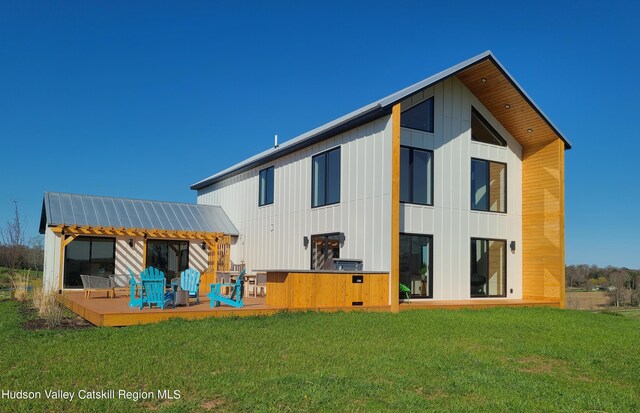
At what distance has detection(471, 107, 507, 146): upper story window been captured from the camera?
15492 mm

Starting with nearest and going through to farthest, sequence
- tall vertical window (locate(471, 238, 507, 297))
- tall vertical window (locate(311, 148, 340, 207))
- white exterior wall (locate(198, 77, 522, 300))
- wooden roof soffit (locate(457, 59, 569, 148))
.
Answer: white exterior wall (locate(198, 77, 522, 300)) < wooden roof soffit (locate(457, 59, 569, 148)) < tall vertical window (locate(311, 148, 340, 207)) < tall vertical window (locate(471, 238, 507, 297))

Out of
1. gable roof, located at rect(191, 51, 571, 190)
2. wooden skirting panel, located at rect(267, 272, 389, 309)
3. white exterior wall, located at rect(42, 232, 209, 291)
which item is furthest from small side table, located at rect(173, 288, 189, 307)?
white exterior wall, located at rect(42, 232, 209, 291)

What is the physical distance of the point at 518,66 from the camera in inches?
672

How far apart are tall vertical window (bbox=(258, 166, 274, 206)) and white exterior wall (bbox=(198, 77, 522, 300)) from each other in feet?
1.65

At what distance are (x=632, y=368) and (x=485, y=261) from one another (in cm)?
883

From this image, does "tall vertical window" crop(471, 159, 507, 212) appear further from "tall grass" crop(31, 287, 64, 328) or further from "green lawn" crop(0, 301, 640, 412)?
"tall grass" crop(31, 287, 64, 328)

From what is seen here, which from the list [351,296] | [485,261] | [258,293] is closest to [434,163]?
[485,261]

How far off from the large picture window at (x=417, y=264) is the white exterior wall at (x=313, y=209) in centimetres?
103

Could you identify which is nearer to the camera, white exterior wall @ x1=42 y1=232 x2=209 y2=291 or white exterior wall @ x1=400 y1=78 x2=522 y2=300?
white exterior wall @ x1=400 y1=78 x2=522 y2=300

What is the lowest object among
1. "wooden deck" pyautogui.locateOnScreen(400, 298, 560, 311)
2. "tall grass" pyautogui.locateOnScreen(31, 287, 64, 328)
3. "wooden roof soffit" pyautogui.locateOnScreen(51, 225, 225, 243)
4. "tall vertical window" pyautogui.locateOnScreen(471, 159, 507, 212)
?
"wooden deck" pyautogui.locateOnScreen(400, 298, 560, 311)

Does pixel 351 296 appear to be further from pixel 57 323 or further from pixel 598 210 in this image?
pixel 598 210

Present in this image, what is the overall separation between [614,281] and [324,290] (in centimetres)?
4869

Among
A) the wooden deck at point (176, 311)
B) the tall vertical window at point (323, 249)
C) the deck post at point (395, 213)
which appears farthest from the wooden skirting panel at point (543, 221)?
the tall vertical window at point (323, 249)

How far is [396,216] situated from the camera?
40.1 feet
